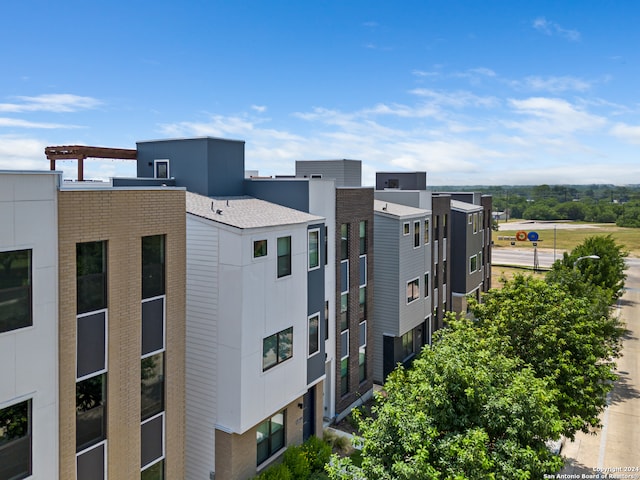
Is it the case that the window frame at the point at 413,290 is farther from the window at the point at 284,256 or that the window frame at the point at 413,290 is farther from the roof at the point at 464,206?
the window at the point at 284,256

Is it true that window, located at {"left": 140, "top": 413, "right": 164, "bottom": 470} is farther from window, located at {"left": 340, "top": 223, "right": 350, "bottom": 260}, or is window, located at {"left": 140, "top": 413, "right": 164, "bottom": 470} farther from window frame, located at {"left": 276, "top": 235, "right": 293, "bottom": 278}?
window, located at {"left": 340, "top": 223, "right": 350, "bottom": 260}

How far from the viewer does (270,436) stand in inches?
764

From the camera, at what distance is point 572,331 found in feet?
68.9

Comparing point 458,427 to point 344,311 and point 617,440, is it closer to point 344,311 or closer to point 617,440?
point 344,311

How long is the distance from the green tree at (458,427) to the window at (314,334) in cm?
680

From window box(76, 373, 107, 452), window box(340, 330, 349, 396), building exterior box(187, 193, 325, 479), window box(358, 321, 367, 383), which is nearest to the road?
window box(358, 321, 367, 383)

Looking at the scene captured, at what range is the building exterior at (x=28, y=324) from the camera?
1115 centimetres

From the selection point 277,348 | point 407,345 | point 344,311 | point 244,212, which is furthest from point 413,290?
point 244,212

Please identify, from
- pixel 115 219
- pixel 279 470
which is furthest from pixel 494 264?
pixel 115 219

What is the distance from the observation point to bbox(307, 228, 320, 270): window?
20.9m

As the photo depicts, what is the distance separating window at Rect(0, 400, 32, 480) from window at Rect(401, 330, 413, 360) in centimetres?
2393

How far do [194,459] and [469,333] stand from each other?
34.4ft

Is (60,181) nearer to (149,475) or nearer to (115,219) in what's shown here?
(115,219)

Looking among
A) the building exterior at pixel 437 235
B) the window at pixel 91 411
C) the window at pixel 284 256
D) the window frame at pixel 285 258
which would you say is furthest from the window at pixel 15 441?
the building exterior at pixel 437 235
